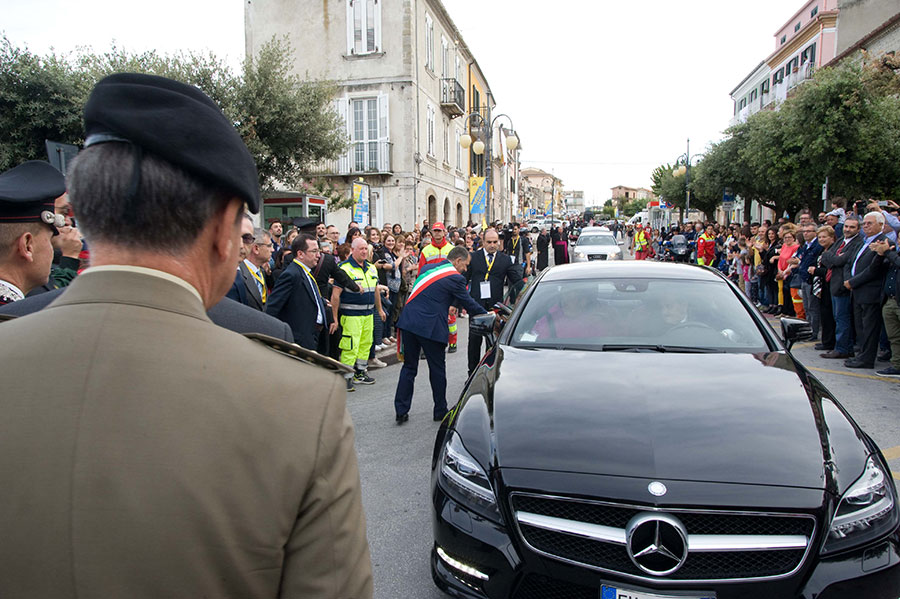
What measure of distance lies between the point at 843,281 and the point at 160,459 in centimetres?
1025

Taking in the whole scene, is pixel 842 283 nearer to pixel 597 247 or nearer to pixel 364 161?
pixel 597 247

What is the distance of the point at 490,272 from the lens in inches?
358

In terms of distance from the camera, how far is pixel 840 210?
12.9 metres

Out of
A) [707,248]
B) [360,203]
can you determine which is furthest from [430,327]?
[707,248]

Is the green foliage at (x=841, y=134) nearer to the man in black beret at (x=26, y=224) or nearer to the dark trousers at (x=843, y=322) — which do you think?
the dark trousers at (x=843, y=322)

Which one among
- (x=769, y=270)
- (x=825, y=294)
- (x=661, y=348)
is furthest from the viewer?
(x=769, y=270)

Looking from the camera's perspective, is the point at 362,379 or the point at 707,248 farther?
the point at 707,248

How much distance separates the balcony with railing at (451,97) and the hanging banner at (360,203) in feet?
53.1

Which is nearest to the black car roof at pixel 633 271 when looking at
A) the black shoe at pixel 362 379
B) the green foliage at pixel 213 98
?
the black shoe at pixel 362 379

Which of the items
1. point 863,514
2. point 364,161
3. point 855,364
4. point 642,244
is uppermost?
point 364,161

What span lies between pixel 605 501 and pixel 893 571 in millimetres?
1206

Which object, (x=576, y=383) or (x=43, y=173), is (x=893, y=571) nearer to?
(x=576, y=383)

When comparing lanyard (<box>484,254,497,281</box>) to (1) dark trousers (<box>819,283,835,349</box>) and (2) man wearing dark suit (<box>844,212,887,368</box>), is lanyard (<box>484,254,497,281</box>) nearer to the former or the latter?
(2) man wearing dark suit (<box>844,212,887,368</box>)

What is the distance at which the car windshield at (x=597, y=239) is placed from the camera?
23422mm
